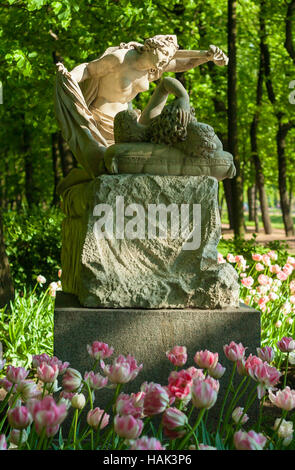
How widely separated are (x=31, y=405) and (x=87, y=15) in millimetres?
8779

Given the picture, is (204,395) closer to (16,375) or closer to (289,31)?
(16,375)

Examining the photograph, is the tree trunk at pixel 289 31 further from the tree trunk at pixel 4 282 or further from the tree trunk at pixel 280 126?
the tree trunk at pixel 4 282

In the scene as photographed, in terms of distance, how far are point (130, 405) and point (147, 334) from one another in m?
1.52

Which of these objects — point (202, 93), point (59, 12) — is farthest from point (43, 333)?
point (202, 93)

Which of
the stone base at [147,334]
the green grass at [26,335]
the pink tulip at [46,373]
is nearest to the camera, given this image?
the pink tulip at [46,373]

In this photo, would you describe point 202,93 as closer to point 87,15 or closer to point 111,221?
point 87,15

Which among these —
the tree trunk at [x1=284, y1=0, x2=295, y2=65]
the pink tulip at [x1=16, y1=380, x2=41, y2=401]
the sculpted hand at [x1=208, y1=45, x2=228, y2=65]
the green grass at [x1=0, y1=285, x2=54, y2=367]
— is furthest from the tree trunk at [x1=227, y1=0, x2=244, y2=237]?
the pink tulip at [x1=16, y1=380, x2=41, y2=401]

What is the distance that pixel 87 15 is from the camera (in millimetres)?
9328

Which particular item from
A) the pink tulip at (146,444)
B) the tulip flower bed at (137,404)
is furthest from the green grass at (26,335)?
the pink tulip at (146,444)

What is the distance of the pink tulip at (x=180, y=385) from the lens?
77.2 inches

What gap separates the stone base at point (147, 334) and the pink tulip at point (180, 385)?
132 cm

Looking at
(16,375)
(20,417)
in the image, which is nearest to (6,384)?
(16,375)

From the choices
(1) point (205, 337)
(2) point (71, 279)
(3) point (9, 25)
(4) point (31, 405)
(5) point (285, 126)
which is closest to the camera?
(4) point (31, 405)

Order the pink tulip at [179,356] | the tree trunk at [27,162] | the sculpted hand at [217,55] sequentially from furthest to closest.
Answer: the tree trunk at [27,162] → the sculpted hand at [217,55] → the pink tulip at [179,356]
